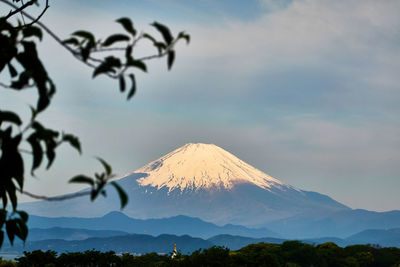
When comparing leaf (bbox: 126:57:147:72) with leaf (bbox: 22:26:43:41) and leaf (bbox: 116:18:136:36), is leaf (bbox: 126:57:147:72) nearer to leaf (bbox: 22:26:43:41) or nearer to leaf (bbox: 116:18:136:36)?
leaf (bbox: 116:18:136:36)

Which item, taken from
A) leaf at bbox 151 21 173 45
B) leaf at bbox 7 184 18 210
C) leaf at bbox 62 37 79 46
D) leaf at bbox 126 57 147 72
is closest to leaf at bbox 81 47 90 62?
leaf at bbox 62 37 79 46

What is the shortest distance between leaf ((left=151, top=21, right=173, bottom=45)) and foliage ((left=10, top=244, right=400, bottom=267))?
42.4m

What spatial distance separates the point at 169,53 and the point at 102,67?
1.44 feet

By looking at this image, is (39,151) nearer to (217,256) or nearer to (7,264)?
(7,264)

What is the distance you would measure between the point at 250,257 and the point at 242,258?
75.2 inches

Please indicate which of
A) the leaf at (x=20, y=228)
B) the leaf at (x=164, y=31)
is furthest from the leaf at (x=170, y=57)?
the leaf at (x=20, y=228)

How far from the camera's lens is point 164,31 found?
11.1 ft

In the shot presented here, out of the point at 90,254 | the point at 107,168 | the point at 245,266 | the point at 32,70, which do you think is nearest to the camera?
the point at 107,168

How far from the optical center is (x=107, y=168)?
2824 mm

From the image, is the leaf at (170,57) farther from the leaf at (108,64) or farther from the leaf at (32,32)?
the leaf at (32,32)

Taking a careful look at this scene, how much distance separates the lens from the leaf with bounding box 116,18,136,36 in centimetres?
325

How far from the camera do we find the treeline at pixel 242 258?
45.7 m

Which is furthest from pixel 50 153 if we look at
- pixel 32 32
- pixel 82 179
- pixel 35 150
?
pixel 32 32

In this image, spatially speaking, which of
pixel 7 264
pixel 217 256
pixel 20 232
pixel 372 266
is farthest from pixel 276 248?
pixel 20 232
